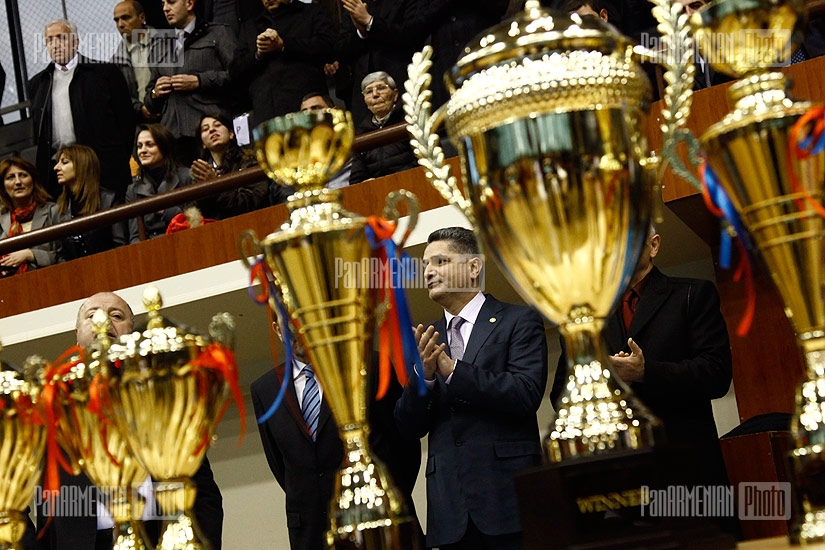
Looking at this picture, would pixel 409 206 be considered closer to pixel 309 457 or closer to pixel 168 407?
pixel 168 407

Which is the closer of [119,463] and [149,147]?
[119,463]

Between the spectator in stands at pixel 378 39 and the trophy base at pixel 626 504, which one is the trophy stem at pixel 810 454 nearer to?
the trophy base at pixel 626 504

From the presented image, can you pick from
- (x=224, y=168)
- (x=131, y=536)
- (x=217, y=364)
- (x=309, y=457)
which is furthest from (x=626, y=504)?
(x=224, y=168)

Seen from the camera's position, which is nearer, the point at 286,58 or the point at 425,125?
the point at 425,125

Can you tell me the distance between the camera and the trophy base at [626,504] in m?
0.86

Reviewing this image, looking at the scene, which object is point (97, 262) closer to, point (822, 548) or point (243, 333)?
point (243, 333)

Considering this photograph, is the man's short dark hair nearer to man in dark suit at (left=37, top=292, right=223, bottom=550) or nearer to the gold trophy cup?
man in dark suit at (left=37, top=292, right=223, bottom=550)

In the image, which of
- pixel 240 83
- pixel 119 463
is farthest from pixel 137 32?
pixel 119 463

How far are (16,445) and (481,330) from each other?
3.02ft

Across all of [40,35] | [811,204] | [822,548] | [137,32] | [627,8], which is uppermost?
[40,35]

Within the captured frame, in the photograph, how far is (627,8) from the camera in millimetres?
3416

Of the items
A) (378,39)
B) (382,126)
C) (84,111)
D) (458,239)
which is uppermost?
(84,111)

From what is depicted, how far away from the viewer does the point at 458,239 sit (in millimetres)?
2086

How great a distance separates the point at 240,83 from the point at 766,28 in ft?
11.2
